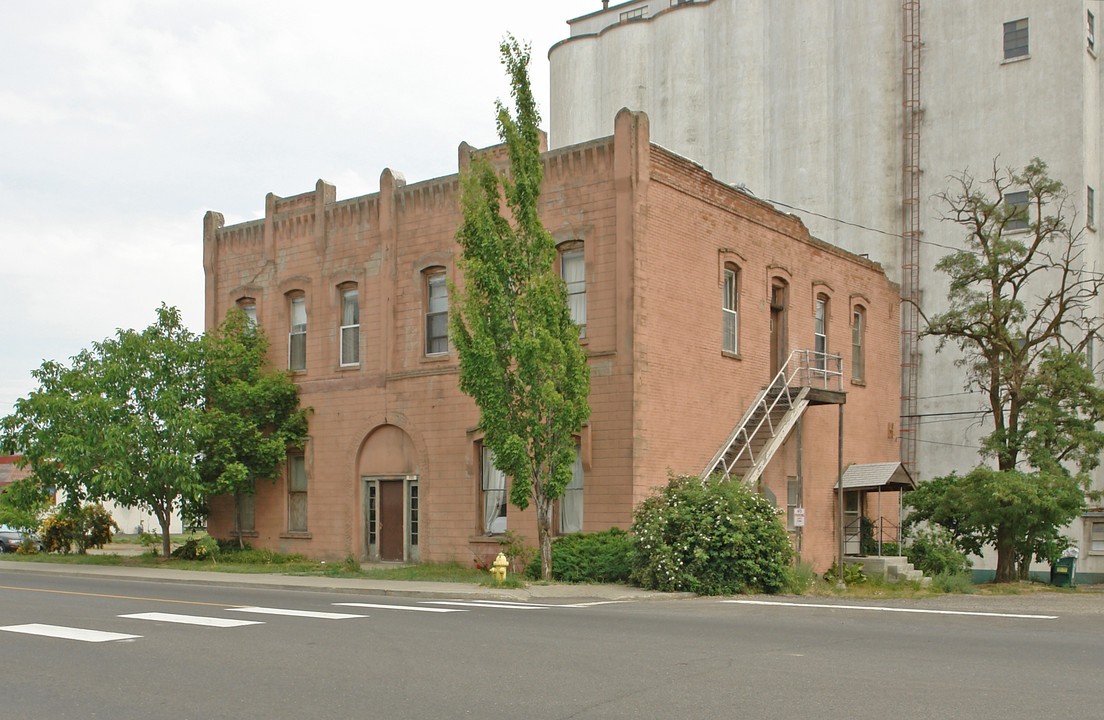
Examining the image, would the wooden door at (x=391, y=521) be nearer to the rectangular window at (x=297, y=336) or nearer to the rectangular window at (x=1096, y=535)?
the rectangular window at (x=297, y=336)

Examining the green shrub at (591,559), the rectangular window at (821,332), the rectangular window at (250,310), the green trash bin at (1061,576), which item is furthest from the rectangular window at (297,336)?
the green trash bin at (1061,576)

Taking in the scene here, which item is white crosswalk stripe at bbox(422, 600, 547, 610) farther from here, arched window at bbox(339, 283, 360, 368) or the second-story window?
the second-story window

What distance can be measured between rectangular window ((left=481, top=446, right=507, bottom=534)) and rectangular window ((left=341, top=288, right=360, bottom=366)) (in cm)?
477

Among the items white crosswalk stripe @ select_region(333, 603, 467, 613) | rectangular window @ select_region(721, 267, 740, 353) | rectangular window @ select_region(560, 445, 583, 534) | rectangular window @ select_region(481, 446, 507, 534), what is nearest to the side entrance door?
rectangular window @ select_region(481, 446, 507, 534)

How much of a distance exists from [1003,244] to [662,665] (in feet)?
70.1

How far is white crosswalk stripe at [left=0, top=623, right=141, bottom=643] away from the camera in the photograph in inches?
451

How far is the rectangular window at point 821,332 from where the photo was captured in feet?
96.2

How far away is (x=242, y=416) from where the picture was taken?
28.2 m

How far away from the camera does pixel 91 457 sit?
25.8m

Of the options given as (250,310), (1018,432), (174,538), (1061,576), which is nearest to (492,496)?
(250,310)

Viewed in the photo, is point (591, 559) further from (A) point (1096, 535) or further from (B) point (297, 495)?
(A) point (1096, 535)

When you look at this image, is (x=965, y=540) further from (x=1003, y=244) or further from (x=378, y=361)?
(x=378, y=361)

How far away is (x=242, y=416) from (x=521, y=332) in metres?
10.7

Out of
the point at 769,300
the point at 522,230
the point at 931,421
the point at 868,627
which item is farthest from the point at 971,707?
the point at 931,421
